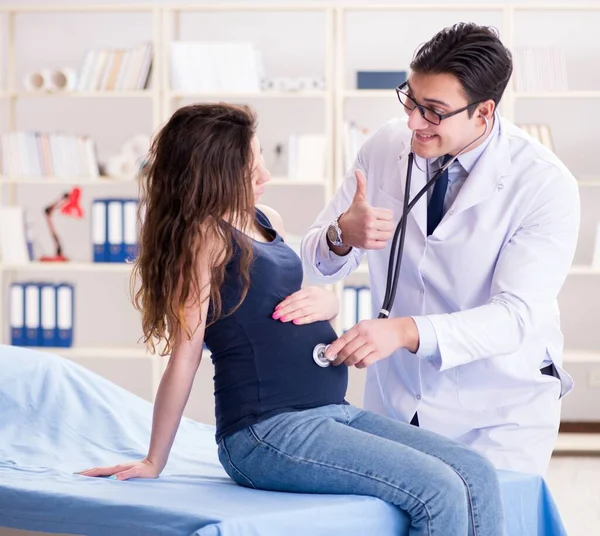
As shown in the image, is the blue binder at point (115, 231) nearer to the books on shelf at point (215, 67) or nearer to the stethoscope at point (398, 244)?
the books on shelf at point (215, 67)

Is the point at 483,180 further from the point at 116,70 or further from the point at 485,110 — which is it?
the point at 116,70

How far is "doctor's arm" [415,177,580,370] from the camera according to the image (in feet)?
5.64

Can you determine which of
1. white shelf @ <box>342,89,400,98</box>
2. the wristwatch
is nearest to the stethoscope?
the wristwatch

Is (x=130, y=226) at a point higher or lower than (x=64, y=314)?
higher

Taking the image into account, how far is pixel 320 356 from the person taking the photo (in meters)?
1.62

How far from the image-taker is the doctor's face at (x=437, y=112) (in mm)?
1851

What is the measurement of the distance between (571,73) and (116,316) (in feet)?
7.68

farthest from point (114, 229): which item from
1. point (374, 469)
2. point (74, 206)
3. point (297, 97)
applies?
point (374, 469)

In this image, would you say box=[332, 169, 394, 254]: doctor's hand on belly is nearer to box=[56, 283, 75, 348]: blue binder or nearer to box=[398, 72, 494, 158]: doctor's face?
box=[398, 72, 494, 158]: doctor's face

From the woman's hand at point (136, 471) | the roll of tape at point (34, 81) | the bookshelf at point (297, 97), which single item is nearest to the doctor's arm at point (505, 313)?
the woman's hand at point (136, 471)

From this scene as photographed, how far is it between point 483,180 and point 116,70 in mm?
2570

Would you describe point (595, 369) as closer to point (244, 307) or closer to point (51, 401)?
point (51, 401)

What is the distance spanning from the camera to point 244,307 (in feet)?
5.23

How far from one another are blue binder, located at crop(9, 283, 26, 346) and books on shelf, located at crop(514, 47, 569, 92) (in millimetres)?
2206
